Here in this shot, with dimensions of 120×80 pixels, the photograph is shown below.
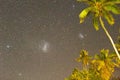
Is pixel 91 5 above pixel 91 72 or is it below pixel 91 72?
above

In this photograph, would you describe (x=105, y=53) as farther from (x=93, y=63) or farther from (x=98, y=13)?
(x=98, y=13)

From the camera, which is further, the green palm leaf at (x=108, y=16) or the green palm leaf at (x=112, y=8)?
the green palm leaf at (x=108, y=16)

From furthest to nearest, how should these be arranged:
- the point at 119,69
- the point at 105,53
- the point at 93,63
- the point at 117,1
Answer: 1. the point at 119,69
2. the point at 93,63
3. the point at 105,53
4. the point at 117,1

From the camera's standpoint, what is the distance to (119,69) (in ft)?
271

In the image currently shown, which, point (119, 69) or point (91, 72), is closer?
point (91, 72)

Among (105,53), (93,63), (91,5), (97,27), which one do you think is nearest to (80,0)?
(91,5)

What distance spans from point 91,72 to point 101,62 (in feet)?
16.3

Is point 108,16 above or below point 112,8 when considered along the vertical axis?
below

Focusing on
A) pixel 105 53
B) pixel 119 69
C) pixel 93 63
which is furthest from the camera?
pixel 119 69

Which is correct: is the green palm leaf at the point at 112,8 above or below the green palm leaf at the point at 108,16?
above

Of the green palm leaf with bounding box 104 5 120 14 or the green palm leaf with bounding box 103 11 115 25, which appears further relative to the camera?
the green palm leaf with bounding box 103 11 115 25

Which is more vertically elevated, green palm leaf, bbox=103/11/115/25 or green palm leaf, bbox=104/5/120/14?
green palm leaf, bbox=104/5/120/14

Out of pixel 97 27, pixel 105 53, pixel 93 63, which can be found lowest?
pixel 93 63

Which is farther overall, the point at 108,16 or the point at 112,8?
the point at 108,16
